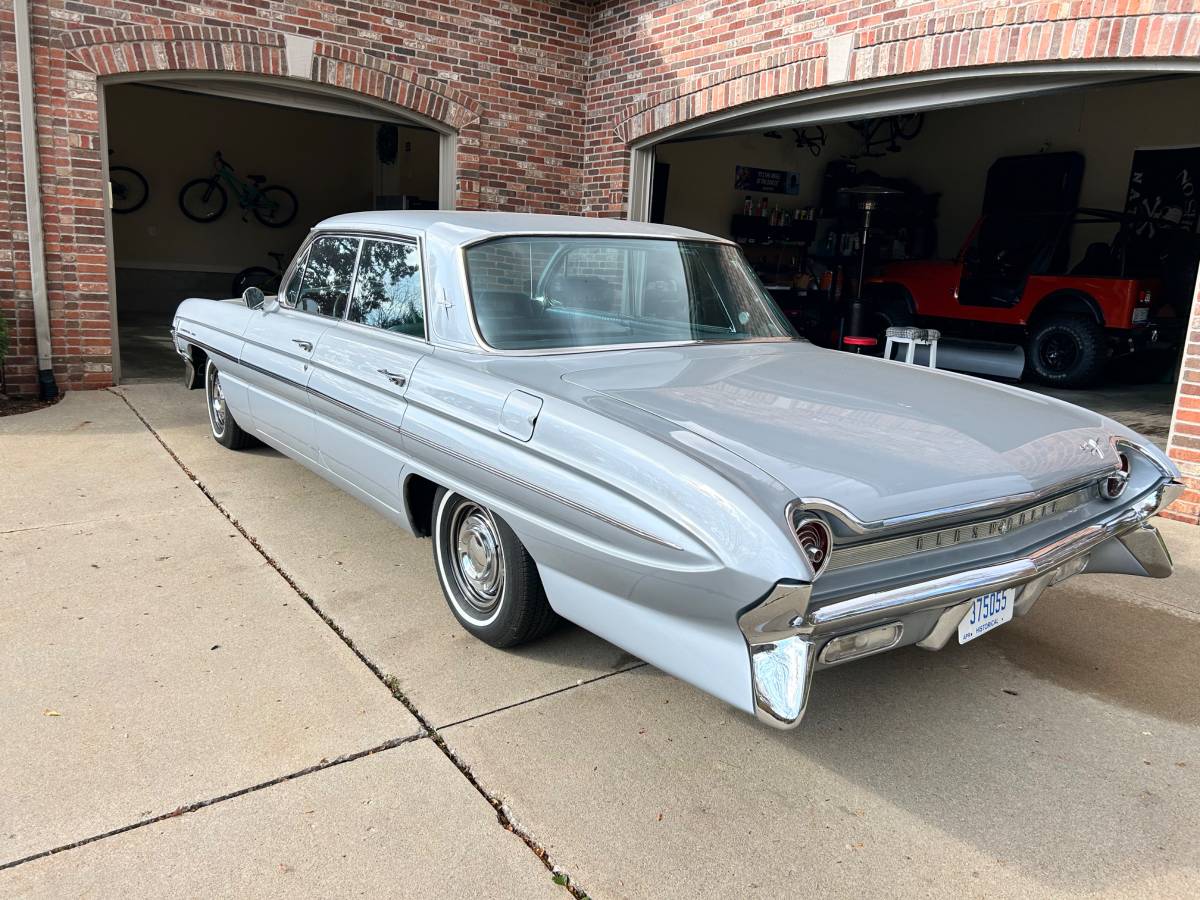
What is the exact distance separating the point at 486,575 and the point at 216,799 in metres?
1.14

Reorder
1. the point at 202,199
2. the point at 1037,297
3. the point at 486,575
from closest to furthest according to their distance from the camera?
the point at 486,575 < the point at 1037,297 < the point at 202,199

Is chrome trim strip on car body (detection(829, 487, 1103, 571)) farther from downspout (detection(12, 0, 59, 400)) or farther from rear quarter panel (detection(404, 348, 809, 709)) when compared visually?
downspout (detection(12, 0, 59, 400))

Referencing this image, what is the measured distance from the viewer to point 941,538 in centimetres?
243

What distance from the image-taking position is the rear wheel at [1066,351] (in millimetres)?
9883

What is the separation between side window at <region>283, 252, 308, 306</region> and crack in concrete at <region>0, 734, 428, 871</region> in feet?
8.79

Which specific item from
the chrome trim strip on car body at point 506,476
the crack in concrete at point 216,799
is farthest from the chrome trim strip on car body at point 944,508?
the crack in concrete at point 216,799

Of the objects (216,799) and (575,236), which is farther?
(575,236)

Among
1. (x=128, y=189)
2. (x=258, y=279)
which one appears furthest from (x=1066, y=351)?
(x=128, y=189)

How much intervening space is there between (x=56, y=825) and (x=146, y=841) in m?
0.25

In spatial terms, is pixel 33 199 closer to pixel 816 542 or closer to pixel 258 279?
pixel 816 542

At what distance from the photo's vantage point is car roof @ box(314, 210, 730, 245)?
11.3 ft

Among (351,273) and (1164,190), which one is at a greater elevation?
(1164,190)

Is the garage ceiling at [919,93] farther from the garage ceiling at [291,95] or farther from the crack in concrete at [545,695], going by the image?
the crack in concrete at [545,695]

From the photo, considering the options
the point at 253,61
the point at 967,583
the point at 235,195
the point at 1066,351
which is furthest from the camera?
the point at 235,195
